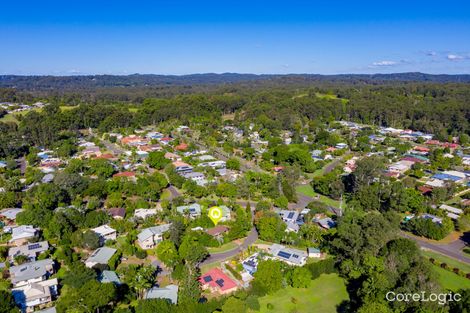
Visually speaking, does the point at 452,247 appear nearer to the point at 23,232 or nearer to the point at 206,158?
the point at 206,158

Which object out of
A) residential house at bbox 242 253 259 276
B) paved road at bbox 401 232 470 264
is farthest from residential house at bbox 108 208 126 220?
paved road at bbox 401 232 470 264

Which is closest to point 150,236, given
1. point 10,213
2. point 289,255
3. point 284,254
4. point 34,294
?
point 34,294

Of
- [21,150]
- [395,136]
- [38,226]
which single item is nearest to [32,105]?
[21,150]

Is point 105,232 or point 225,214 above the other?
point 105,232

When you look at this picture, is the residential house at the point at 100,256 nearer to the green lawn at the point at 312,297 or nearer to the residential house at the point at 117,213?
the residential house at the point at 117,213

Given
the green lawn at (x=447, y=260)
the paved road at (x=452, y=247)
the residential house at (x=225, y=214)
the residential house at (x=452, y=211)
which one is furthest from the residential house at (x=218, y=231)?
the residential house at (x=452, y=211)

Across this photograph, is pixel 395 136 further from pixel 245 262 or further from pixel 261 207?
pixel 245 262
